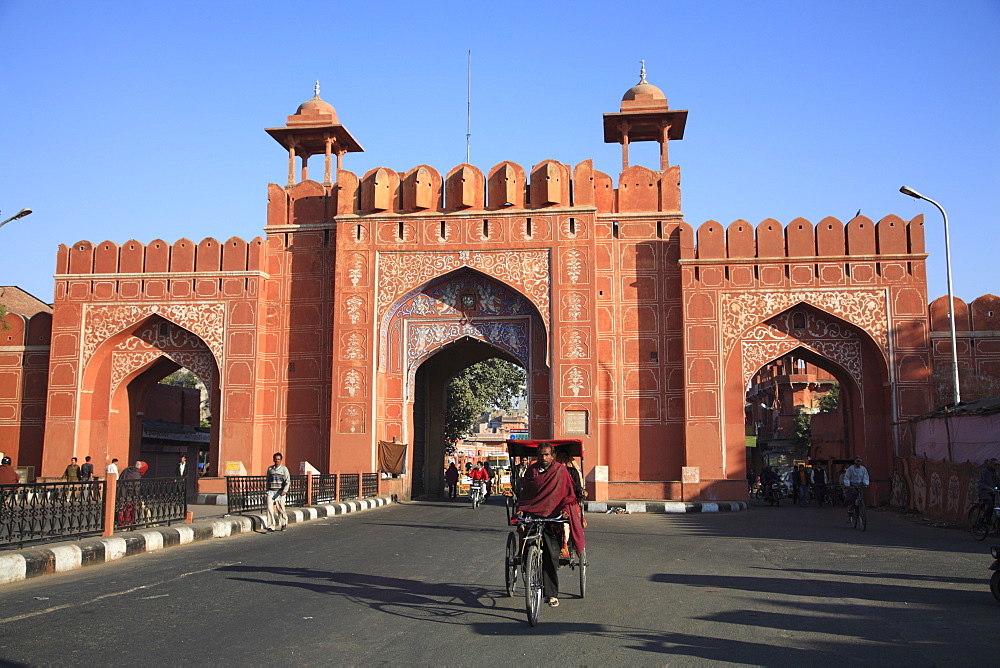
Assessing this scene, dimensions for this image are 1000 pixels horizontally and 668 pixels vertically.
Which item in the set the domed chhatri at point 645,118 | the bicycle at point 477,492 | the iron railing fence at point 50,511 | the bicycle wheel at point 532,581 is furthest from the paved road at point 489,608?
the domed chhatri at point 645,118

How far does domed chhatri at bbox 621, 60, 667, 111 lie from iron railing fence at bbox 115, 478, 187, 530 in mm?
16003

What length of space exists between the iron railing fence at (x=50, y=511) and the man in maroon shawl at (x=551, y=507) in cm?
566

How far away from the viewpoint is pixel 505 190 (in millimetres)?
23078

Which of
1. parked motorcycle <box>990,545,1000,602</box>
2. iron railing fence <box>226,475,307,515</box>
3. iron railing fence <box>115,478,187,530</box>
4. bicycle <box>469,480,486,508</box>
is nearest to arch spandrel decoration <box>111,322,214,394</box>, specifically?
iron railing fence <box>226,475,307,515</box>

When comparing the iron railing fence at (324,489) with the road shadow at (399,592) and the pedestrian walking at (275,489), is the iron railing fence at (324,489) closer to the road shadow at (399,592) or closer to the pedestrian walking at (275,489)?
the pedestrian walking at (275,489)

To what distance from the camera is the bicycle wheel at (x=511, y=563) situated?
269 inches

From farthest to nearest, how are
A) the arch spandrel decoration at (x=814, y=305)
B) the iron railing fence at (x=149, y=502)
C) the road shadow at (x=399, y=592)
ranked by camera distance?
the arch spandrel decoration at (x=814, y=305)
the iron railing fence at (x=149, y=502)
the road shadow at (x=399, y=592)

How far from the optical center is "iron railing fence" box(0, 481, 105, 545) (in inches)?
379

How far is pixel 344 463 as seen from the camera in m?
22.3

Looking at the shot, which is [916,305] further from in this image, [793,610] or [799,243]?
[793,610]

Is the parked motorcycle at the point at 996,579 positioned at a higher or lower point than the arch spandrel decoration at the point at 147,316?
lower

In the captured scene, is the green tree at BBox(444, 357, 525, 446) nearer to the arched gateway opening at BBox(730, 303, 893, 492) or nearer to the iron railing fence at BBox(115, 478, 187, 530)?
the arched gateway opening at BBox(730, 303, 893, 492)

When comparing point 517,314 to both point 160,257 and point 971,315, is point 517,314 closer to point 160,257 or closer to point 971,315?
point 160,257

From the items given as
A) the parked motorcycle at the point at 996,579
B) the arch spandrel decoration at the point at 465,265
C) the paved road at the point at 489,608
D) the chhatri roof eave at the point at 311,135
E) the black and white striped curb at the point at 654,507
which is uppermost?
the chhatri roof eave at the point at 311,135
